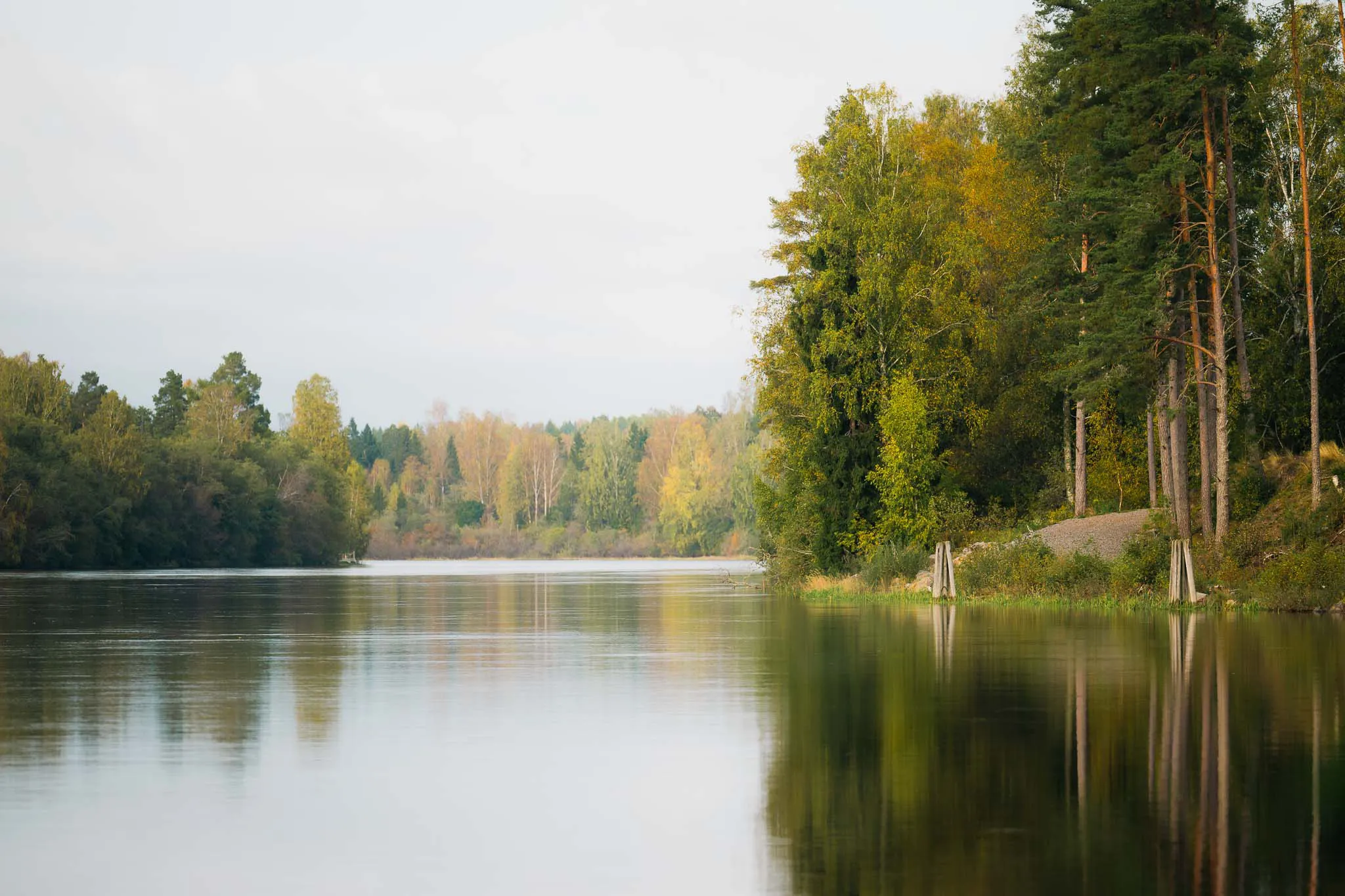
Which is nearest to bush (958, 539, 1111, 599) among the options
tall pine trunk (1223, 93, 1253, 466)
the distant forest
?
tall pine trunk (1223, 93, 1253, 466)

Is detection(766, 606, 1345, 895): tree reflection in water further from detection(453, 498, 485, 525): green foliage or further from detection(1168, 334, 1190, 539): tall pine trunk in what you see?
detection(453, 498, 485, 525): green foliage

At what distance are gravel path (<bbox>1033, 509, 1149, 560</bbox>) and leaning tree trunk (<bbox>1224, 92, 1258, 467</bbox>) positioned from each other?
366 centimetres

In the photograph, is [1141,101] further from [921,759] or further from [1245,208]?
[921,759]

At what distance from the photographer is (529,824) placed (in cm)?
1045

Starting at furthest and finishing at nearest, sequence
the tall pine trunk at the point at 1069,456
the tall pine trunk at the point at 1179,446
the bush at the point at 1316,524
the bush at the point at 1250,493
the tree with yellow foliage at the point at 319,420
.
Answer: the tree with yellow foliage at the point at 319,420
the tall pine trunk at the point at 1069,456
the bush at the point at 1250,493
the tall pine trunk at the point at 1179,446
the bush at the point at 1316,524

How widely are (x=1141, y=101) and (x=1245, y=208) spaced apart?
9071mm

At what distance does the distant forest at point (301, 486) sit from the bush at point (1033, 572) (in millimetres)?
53096

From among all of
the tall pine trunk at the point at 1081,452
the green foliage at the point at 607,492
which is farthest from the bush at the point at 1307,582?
the green foliage at the point at 607,492

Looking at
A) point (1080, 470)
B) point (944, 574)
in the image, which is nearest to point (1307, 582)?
point (944, 574)

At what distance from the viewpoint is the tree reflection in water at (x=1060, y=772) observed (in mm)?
8891

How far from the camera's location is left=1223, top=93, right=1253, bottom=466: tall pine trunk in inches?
1596

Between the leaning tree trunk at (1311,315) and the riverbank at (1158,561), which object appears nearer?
the riverbank at (1158,561)

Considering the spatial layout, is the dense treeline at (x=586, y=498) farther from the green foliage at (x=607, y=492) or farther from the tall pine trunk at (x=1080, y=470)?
the tall pine trunk at (x=1080, y=470)

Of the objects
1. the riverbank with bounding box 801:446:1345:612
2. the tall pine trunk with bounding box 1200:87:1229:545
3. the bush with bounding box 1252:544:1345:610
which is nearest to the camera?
the bush with bounding box 1252:544:1345:610
